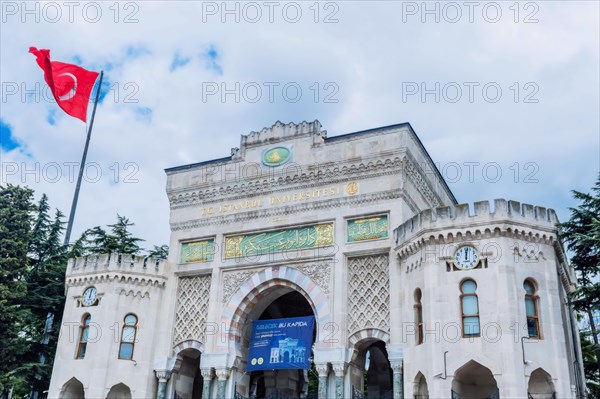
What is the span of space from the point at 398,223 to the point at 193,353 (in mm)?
9582

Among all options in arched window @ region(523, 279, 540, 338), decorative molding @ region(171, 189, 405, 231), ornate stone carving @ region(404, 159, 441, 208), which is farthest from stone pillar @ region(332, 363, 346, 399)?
ornate stone carving @ region(404, 159, 441, 208)

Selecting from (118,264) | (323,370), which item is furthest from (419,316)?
(118,264)

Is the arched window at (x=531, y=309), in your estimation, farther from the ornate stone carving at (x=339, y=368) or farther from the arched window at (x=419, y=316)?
the ornate stone carving at (x=339, y=368)

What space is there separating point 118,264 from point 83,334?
2991 mm

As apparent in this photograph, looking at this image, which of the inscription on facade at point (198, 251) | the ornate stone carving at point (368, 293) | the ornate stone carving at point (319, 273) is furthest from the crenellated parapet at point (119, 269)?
the ornate stone carving at point (368, 293)

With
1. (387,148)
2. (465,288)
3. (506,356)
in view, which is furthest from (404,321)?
(387,148)

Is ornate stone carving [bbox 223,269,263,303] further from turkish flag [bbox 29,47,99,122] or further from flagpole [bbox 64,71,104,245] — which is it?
turkish flag [bbox 29,47,99,122]

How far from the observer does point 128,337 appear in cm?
2430

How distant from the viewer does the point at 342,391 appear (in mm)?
20703

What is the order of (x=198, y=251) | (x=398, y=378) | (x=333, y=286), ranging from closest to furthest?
(x=398, y=378)
(x=333, y=286)
(x=198, y=251)

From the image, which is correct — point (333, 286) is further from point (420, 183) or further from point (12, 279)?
point (12, 279)

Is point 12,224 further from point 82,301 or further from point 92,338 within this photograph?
point 92,338

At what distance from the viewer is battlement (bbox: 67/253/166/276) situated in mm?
24859

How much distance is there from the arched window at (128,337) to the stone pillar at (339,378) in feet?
27.1
